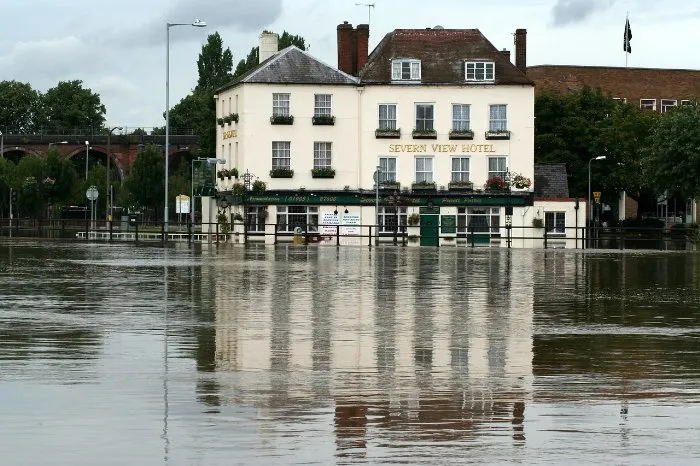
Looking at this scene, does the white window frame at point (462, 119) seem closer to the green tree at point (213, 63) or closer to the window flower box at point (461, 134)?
the window flower box at point (461, 134)

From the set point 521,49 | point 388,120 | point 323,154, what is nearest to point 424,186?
point 388,120

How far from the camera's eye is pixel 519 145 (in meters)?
74.1

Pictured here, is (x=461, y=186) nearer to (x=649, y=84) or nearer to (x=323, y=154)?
(x=323, y=154)

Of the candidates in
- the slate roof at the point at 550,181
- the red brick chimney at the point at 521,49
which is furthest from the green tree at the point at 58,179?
the slate roof at the point at 550,181

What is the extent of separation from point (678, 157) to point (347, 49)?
20.6m

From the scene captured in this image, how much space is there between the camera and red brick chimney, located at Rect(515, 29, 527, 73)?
8000 cm

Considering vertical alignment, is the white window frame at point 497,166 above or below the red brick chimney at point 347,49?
below

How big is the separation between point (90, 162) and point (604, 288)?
124m

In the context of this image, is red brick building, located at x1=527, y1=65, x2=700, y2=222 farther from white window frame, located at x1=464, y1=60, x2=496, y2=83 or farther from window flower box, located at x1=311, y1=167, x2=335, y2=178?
window flower box, located at x1=311, y1=167, x2=335, y2=178

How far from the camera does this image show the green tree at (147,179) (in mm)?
103312

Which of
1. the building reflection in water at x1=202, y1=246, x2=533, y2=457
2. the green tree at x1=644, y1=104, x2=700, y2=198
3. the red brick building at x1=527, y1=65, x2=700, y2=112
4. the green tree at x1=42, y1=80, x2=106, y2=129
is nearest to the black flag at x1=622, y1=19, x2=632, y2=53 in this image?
the red brick building at x1=527, y1=65, x2=700, y2=112

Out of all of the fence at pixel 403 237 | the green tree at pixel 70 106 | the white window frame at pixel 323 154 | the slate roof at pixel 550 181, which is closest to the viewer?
the fence at pixel 403 237

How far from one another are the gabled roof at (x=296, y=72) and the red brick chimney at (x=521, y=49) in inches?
442

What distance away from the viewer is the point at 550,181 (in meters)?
76.8
